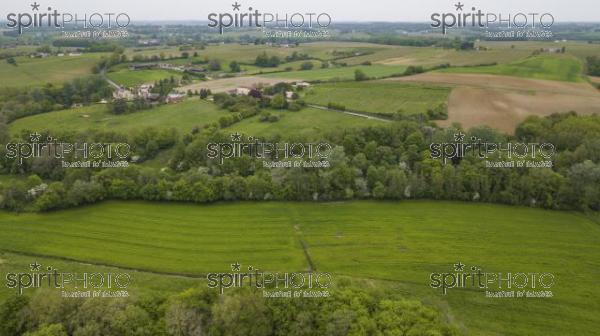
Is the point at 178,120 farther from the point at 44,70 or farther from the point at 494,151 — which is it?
the point at 44,70

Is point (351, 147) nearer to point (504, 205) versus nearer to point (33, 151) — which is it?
point (504, 205)

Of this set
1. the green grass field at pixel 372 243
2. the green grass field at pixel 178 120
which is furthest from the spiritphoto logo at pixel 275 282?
the green grass field at pixel 178 120

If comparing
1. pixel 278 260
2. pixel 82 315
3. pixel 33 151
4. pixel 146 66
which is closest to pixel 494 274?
pixel 278 260

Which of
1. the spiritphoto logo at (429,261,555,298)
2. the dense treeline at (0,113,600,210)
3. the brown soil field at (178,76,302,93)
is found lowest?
the spiritphoto logo at (429,261,555,298)

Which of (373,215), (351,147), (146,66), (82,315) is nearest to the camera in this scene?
(82,315)

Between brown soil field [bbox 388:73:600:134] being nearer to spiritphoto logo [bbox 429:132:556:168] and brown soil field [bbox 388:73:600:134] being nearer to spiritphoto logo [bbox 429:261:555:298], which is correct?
spiritphoto logo [bbox 429:132:556:168]

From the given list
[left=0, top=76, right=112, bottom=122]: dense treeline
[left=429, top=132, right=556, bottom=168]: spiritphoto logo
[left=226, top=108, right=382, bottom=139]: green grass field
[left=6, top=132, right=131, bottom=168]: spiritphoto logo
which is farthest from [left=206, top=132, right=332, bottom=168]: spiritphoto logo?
[left=0, top=76, right=112, bottom=122]: dense treeline

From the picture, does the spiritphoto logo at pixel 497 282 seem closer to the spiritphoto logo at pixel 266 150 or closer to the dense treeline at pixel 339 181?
the dense treeline at pixel 339 181
